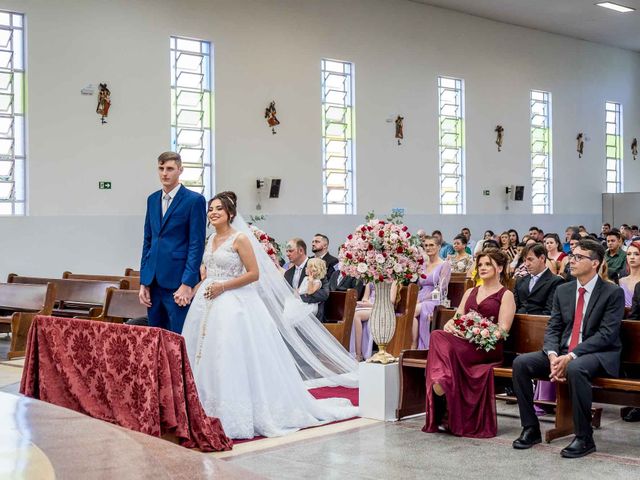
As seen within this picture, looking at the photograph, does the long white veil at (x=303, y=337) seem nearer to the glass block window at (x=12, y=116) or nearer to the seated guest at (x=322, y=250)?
the seated guest at (x=322, y=250)

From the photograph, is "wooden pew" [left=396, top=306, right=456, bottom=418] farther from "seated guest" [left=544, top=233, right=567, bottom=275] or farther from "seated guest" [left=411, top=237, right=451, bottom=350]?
"seated guest" [left=544, top=233, right=567, bottom=275]

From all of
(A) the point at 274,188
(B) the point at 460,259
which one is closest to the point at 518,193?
(A) the point at 274,188

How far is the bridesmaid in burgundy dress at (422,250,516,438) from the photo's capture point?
6.11m

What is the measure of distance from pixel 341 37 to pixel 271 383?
12.4 metres

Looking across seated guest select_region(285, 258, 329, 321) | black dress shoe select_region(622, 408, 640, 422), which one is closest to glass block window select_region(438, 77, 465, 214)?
seated guest select_region(285, 258, 329, 321)

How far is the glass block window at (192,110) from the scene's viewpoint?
1536 cm

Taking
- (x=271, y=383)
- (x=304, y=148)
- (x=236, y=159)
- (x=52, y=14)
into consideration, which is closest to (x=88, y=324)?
(x=271, y=383)

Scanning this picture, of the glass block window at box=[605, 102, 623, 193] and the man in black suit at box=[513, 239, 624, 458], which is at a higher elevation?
the glass block window at box=[605, 102, 623, 193]

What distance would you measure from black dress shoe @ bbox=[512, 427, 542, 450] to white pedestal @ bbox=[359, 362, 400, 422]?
1130 millimetres

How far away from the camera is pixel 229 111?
15891mm

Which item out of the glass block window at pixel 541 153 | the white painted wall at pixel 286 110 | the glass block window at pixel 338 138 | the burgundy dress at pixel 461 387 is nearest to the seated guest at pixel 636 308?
the burgundy dress at pixel 461 387

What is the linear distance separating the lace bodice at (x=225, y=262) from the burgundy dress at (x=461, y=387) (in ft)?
4.81

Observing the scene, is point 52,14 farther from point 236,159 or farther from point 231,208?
point 231,208

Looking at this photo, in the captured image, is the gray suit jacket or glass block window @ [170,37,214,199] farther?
glass block window @ [170,37,214,199]
